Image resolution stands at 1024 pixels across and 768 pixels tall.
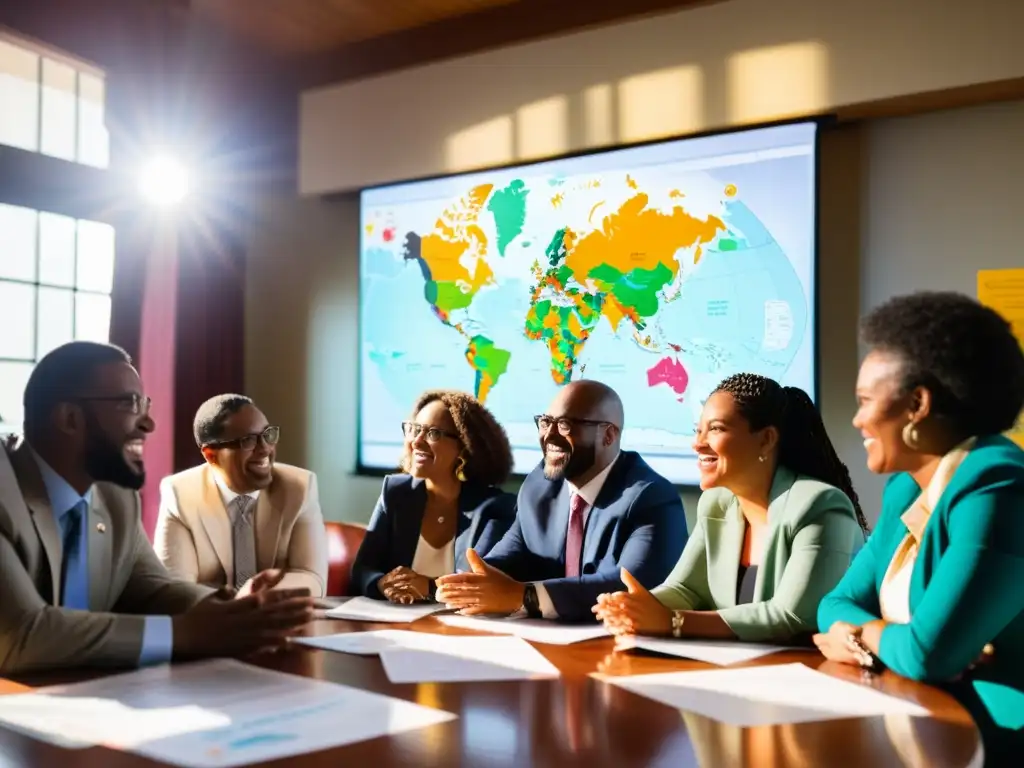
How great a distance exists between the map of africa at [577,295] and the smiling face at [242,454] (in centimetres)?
163

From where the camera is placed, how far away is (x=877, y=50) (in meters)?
3.45

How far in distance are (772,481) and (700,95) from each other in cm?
211

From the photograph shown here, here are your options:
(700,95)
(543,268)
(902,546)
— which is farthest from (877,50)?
(902,546)

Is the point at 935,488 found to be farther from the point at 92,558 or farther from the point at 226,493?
the point at 226,493

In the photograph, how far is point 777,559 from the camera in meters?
2.09

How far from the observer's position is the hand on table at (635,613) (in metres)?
1.99

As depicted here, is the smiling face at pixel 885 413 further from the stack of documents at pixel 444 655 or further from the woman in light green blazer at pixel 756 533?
the stack of documents at pixel 444 655

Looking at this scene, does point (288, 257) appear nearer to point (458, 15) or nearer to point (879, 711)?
point (458, 15)

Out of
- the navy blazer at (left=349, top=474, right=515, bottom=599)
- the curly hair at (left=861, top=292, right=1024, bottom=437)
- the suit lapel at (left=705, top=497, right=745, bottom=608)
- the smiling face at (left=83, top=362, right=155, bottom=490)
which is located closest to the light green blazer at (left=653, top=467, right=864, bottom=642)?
the suit lapel at (left=705, top=497, right=745, bottom=608)

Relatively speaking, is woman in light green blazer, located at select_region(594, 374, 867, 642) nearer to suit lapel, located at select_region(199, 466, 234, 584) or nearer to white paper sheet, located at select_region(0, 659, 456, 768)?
white paper sheet, located at select_region(0, 659, 456, 768)

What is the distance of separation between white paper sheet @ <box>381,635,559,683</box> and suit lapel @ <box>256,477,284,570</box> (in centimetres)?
125

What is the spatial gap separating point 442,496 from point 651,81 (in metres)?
1.97

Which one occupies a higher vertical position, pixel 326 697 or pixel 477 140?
pixel 477 140

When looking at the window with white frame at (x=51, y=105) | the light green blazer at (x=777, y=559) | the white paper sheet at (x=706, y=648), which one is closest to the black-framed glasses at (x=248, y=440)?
the light green blazer at (x=777, y=559)
